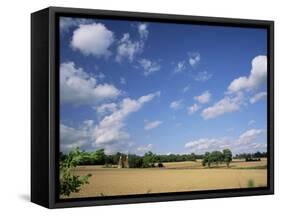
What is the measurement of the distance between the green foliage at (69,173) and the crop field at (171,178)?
0.06 meters

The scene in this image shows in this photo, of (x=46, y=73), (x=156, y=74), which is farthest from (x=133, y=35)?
(x=46, y=73)

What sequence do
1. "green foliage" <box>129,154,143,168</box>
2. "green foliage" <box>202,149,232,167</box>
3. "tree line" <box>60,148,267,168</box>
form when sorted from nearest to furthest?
"tree line" <box>60,148,267,168</box>
"green foliage" <box>129,154,143,168</box>
"green foliage" <box>202,149,232,167</box>

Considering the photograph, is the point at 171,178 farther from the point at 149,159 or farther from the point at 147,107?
the point at 147,107

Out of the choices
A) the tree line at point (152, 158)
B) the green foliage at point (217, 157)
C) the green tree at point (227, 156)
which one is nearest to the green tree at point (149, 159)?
the tree line at point (152, 158)

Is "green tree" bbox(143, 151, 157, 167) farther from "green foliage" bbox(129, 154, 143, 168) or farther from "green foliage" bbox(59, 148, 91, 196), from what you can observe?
"green foliage" bbox(59, 148, 91, 196)

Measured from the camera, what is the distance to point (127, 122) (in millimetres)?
8734

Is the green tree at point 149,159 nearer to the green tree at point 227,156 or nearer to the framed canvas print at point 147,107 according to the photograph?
the framed canvas print at point 147,107

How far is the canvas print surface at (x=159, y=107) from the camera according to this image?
845cm

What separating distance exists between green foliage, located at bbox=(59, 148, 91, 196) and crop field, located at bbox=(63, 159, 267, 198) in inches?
2.4

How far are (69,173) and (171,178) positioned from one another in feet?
4.00

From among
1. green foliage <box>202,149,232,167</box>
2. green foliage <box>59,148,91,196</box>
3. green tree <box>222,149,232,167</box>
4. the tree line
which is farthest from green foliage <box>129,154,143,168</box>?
green tree <box>222,149,232,167</box>

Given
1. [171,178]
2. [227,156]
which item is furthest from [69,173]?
[227,156]

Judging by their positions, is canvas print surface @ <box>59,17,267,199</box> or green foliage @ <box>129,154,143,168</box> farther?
green foliage @ <box>129,154,143,168</box>

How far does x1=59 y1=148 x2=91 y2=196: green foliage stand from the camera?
8391 mm
